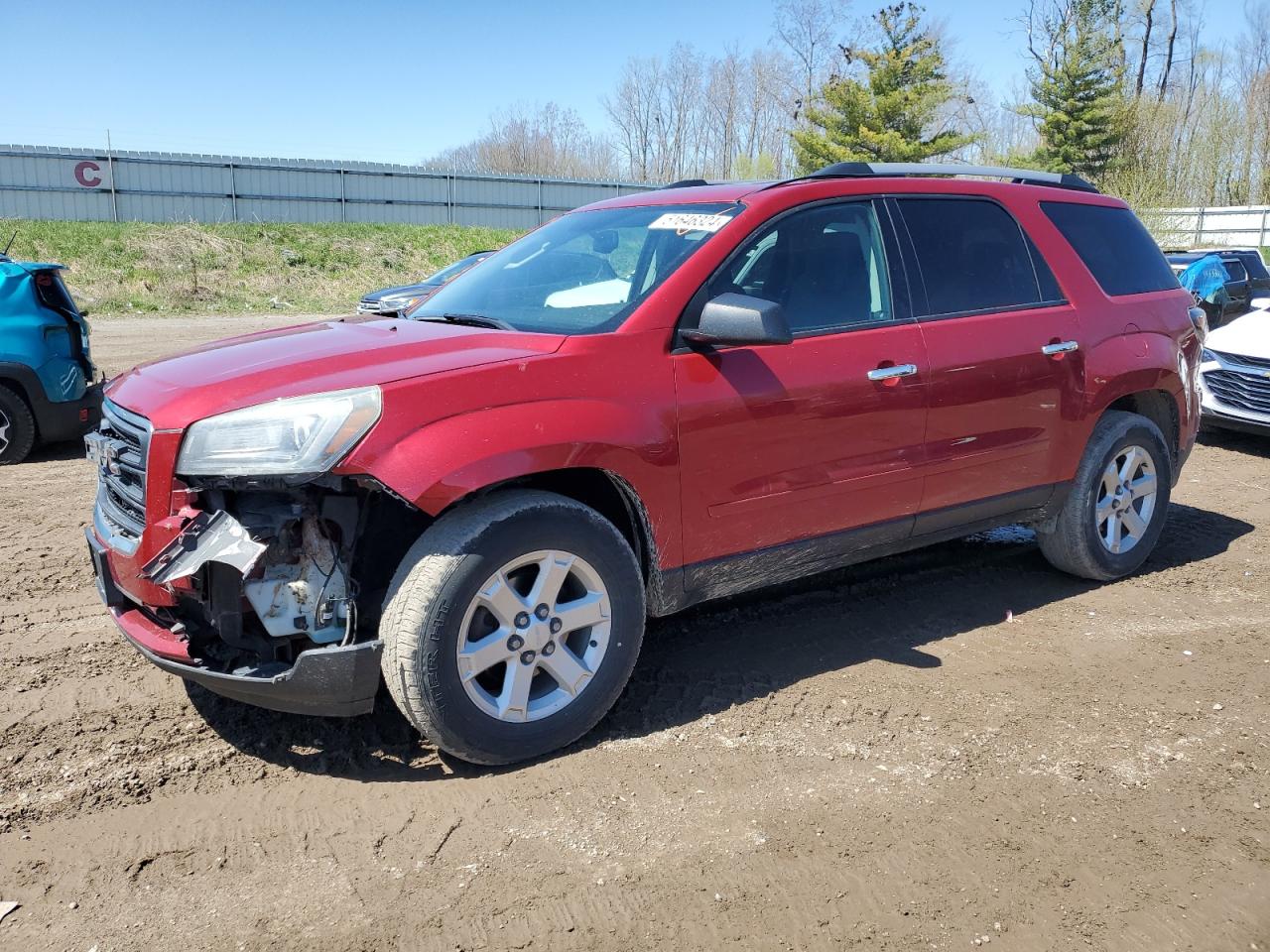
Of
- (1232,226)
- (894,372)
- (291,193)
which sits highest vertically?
(291,193)

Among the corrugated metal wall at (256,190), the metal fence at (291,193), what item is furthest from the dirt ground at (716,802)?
the corrugated metal wall at (256,190)

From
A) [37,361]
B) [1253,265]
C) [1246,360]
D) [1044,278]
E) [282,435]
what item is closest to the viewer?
[282,435]

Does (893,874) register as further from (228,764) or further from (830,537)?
(228,764)

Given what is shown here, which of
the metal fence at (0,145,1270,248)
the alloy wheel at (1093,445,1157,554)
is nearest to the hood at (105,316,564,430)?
the alloy wheel at (1093,445,1157,554)

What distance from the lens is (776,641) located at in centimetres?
455

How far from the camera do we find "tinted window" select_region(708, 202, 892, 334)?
13.1ft

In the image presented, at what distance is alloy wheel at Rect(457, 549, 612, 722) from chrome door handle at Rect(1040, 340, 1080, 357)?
2.51m

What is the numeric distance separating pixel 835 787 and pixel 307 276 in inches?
1169

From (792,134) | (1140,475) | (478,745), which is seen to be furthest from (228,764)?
(792,134)

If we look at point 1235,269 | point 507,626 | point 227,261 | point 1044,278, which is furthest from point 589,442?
point 227,261

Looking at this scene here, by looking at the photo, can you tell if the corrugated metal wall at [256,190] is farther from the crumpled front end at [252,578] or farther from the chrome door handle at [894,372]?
the chrome door handle at [894,372]

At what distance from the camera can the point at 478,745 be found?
330cm

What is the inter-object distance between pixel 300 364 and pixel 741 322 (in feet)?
4.82

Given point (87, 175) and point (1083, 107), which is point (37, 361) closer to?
point (87, 175)
